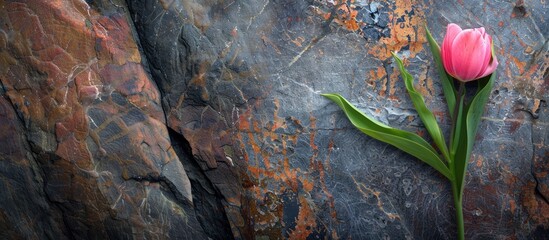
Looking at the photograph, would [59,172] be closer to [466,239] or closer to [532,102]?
[466,239]

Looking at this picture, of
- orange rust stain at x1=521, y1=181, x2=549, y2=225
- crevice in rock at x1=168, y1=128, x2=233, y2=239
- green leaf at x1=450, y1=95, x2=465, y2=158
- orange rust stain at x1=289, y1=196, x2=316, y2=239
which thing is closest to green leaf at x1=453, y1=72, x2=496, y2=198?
green leaf at x1=450, y1=95, x2=465, y2=158

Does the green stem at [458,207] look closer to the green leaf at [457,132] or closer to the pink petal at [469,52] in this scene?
the green leaf at [457,132]

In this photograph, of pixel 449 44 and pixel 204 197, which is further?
pixel 204 197

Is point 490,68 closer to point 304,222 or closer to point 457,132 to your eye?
point 457,132

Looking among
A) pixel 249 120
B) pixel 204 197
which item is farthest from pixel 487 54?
pixel 204 197

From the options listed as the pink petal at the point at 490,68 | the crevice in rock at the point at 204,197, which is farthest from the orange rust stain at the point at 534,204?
the crevice in rock at the point at 204,197

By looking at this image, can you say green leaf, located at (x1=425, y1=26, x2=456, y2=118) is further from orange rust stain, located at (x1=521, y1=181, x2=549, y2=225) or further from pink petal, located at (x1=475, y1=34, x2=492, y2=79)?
orange rust stain, located at (x1=521, y1=181, x2=549, y2=225)

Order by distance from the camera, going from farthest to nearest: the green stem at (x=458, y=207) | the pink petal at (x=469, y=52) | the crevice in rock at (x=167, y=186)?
1. the crevice in rock at (x=167, y=186)
2. the green stem at (x=458, y=207)
3. the pink petal at (x=469, y=52)

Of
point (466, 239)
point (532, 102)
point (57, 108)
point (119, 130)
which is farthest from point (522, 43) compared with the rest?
point (57, 108)
